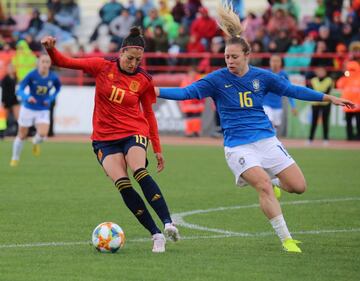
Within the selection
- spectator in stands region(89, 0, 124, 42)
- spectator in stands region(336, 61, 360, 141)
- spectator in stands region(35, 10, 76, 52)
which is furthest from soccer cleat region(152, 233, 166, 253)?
spectator in stands region(35, 10, 76, 52)

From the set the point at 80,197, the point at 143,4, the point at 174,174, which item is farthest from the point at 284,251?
the point at 143,4

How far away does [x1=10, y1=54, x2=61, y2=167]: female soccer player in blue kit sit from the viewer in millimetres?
19453

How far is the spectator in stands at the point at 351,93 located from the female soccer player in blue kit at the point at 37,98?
9.28 meters

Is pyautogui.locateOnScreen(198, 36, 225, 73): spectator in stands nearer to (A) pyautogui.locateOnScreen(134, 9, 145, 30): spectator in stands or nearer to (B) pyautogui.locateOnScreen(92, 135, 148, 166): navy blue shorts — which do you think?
(A) pyautogui.locateOnScreen(134, 9, 145, 30): spectator in stands

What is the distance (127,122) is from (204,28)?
21.4 m

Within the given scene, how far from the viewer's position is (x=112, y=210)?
41.7 ft

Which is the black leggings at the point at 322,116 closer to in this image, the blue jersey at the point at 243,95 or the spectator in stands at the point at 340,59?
the spectator in stands at the point at 340,59

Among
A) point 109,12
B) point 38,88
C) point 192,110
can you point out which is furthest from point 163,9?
point 38,88

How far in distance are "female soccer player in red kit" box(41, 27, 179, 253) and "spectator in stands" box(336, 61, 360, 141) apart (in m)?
16.7

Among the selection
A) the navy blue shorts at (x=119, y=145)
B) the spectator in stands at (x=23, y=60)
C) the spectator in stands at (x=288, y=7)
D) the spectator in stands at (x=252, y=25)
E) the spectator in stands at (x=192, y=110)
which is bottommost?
the spectator in stands at (x=192, y=110)

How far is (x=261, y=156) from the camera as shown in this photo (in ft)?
31.4

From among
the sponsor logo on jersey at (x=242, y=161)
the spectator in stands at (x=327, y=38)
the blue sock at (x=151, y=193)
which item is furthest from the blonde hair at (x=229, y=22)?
the spectator in stands at (x=327, y=38)

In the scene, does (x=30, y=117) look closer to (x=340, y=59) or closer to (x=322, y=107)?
(x=322, y=107)

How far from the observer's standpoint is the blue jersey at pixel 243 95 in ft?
31.6
